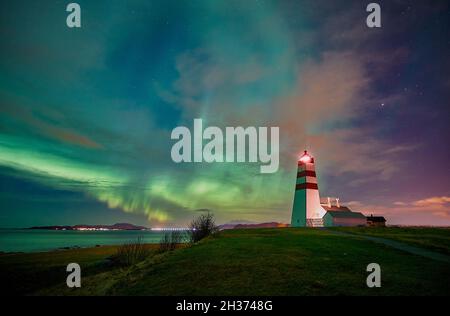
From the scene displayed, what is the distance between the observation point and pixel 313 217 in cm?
4594

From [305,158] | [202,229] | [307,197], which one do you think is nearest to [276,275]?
[202,229]

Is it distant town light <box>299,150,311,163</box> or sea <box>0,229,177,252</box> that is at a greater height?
distant town light <box>299,150,311,163</box>

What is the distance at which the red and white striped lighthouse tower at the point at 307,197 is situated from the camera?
45688 mm

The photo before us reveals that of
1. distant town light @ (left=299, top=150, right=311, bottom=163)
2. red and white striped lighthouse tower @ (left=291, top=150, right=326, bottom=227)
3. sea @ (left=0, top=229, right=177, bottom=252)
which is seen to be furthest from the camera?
sea @ (left=0, top=229, right=177, bottom=252)

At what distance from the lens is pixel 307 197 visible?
4569cm

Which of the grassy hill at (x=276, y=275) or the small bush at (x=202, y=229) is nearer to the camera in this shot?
the grassy hill at (x=276, y=275)

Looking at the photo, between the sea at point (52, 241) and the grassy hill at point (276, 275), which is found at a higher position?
the grassy hill at point (276, 275)

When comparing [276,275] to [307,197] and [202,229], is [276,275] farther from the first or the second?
[307,197]

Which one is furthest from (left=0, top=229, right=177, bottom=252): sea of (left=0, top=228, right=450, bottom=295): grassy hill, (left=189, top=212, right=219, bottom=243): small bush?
(left=0, top=228, right=450, bottom=295): grassy hill

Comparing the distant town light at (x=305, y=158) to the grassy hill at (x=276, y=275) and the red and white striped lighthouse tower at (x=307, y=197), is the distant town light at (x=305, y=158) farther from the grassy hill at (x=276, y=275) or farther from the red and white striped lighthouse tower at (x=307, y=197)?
the grassy hill at (x=276, y=275)

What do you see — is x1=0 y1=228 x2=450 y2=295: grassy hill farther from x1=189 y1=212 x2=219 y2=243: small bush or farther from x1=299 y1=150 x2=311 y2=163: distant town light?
x1=299 y1=150 x2=311 y2=163: distant town light

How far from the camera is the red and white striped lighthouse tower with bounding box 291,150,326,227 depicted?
45.7 meters

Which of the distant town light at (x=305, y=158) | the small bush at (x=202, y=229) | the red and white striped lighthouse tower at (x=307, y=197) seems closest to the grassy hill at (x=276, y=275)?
the small bush at (x=202, y=229)
